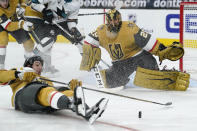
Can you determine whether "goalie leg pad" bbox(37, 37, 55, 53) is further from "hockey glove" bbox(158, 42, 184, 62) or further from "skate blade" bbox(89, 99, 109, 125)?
"skate blade" bbox(89, 99, 109, 125)

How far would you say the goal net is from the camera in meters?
6.79

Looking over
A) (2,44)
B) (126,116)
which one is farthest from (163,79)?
(2,44)

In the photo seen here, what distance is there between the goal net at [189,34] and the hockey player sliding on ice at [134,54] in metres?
1.20

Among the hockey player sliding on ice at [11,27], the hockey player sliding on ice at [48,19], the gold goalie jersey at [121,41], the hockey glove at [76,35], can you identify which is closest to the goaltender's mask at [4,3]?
the hockey player sliding on ice at [11,27]

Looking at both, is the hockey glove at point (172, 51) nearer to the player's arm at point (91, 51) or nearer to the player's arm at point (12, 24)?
the player's arm at point (91, 51)

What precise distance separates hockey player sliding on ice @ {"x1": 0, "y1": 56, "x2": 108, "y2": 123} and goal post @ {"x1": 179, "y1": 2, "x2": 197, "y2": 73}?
2753 millimetres

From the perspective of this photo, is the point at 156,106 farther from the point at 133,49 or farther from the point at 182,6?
the point at 182,6

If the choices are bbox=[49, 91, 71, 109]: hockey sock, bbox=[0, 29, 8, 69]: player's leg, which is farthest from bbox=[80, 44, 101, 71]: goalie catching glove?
bbox=[49, 91, 71, 109]: hockey sock

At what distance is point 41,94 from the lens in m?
4.17

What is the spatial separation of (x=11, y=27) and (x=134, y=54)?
202cm

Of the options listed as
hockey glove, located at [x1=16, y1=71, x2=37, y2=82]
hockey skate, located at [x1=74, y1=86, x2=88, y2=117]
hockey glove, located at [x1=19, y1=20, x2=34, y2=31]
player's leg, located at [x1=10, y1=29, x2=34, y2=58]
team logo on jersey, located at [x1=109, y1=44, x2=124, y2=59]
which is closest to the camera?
hockey skate, located at [x1=74, y1=86, x2=88, y2=117]

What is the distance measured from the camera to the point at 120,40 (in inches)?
221

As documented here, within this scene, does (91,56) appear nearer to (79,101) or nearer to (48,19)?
(48,19)

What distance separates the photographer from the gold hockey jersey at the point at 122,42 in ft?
18.3
